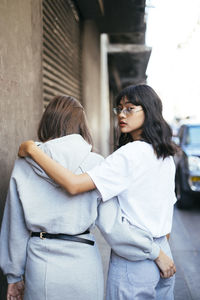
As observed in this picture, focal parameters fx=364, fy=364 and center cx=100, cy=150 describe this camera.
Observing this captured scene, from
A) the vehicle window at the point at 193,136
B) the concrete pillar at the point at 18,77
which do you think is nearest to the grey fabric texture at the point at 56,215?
the concrete pillar at the point at 18,77

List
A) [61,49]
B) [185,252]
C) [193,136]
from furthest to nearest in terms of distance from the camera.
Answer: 1. [193,136]
2. [61,49]
3. [185,252]

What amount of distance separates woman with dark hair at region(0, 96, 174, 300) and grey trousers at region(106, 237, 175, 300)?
0.05m

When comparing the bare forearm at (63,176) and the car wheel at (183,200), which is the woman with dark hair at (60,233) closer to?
the bare forearm at (63,176)

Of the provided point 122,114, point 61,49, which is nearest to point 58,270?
point 122,114

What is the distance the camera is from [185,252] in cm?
499

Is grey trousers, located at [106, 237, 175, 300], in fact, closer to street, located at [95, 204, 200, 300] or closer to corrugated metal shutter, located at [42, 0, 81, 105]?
street, located at [95, 204, 200, 300]

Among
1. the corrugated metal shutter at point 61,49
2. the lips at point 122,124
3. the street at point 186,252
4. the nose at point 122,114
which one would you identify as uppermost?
the corrugated metal shutter at point 61,49

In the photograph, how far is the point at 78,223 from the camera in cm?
173

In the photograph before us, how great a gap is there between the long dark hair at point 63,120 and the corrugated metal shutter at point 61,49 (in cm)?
286

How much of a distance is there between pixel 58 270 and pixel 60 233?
0.17 m

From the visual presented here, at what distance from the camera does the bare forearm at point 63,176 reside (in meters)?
1.67

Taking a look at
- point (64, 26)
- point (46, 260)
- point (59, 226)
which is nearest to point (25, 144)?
point (59, 226)

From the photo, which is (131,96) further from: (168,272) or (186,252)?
(186,252)

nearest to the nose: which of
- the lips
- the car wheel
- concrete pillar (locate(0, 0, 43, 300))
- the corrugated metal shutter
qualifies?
the lips
